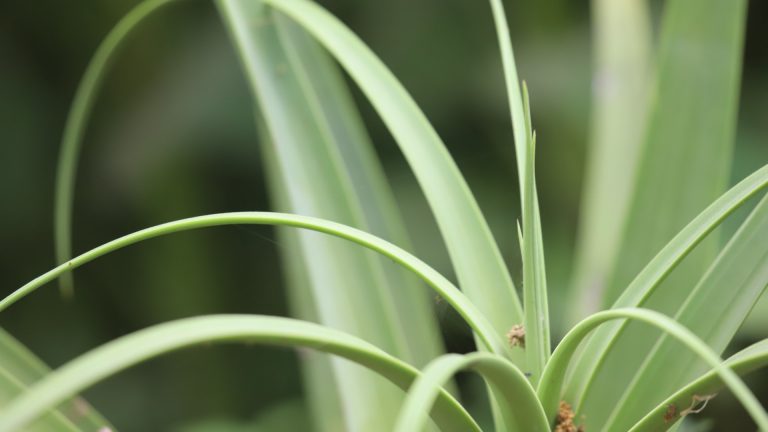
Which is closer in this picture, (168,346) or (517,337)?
(168,346)

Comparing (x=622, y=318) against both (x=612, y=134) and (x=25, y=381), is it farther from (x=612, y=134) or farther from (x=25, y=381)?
(x=612, y=134)

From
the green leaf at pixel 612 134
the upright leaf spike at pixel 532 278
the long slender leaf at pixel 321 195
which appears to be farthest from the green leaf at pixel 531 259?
the green leaf at pixel 612 134

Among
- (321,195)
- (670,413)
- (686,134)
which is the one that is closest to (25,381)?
(321,195)

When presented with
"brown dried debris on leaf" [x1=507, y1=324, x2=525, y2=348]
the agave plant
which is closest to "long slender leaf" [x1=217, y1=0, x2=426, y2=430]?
the agave plant

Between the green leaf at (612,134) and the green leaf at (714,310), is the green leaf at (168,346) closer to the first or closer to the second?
the green leaf at (714,310)

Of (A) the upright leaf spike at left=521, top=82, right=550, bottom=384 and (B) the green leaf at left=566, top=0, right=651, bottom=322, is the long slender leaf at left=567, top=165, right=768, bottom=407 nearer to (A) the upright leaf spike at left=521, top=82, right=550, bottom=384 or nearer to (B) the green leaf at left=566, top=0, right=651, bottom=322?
(A) the upright leaf spike at left=521, top=82, right=550, bottom=384

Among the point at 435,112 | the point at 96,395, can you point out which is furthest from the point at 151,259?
the point at 435,112

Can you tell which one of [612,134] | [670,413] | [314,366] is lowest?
[670,413]

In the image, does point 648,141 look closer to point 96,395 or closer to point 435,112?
point 435,112
